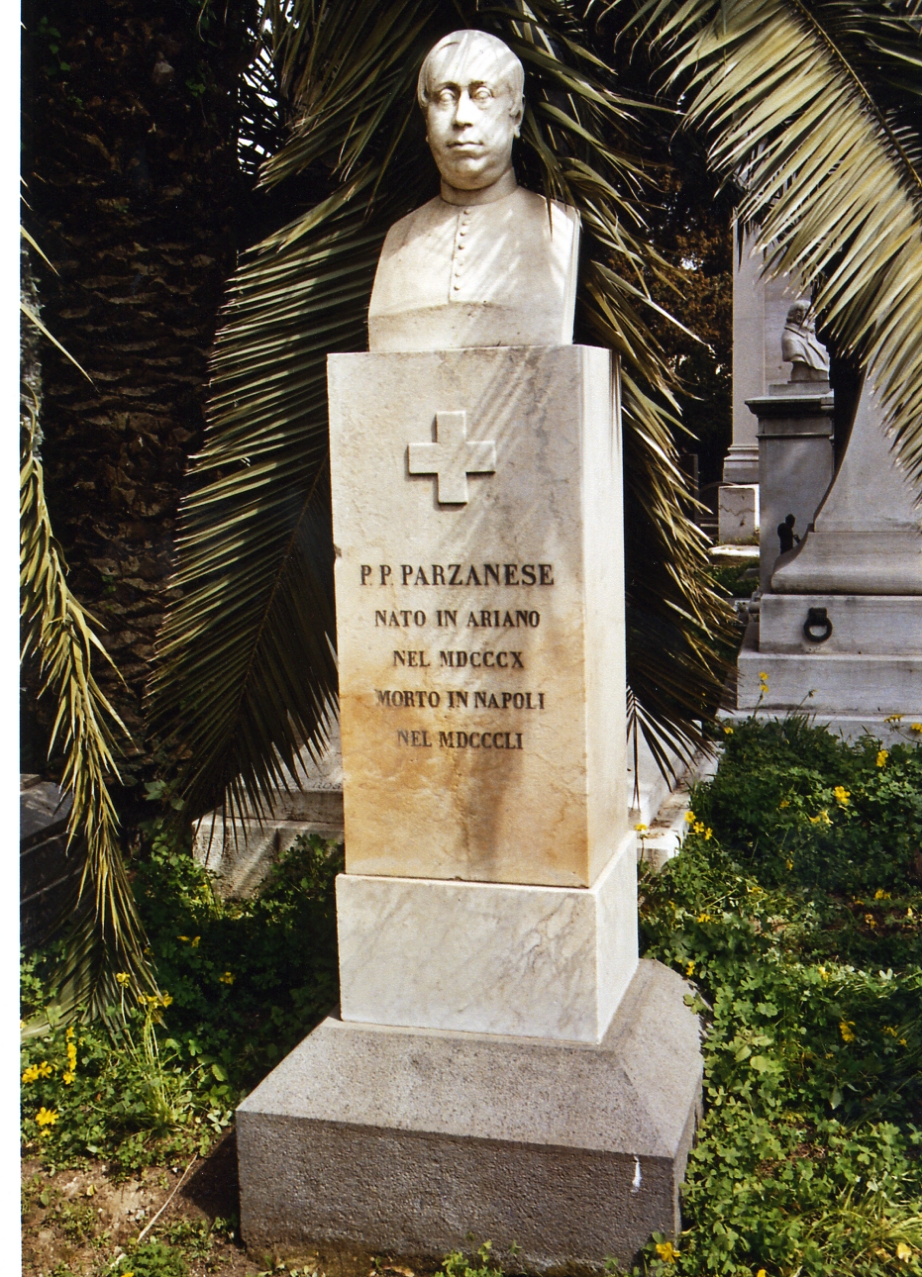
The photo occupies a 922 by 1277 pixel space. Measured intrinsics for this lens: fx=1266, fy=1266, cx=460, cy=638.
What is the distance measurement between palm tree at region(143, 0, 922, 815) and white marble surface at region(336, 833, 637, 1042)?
787mm

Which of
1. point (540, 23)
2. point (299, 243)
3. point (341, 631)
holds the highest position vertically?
point (540, 23)

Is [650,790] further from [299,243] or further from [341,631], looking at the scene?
[299,243]

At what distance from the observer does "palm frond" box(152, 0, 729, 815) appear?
136 inches

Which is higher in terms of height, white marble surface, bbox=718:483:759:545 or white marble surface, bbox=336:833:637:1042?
white marble surface, bbox=718:483:759:545

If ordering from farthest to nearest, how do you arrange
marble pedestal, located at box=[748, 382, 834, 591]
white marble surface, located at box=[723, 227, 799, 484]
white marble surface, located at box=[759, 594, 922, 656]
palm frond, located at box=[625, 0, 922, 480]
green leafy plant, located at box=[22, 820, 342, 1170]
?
white marble surface, located at box=[723, 227, 799, 484]
marble pedestal, located at box=[748, 382, 834, 591]
white marble surface, located at box=[759, 594, 922, 656]
green leafy plant, located at box=[22, 820, 342, 1170]
palm frond, located at box=[625, 0, 922, 480]

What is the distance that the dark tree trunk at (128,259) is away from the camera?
5203mm

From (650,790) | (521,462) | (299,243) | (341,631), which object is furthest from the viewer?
(650,790)

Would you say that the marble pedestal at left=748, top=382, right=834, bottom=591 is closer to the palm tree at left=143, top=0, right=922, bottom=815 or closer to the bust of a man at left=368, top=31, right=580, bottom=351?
the palm tree at left=143, top=0, right=922, bottom=815

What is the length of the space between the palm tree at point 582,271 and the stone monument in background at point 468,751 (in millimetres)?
304

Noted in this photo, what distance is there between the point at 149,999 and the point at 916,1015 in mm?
2286

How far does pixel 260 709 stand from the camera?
3.85m

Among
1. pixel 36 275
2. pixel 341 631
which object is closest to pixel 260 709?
pixel 341 631

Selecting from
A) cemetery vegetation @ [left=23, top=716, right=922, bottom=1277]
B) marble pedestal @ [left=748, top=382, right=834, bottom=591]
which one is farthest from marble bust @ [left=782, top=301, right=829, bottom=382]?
cemetery vegetation @ [left=23, top=716, right=922, bottom=1277]
